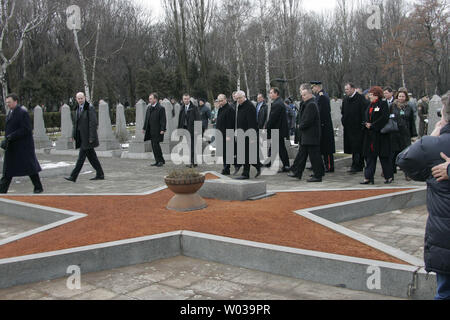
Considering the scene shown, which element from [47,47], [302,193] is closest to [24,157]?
[302,193]

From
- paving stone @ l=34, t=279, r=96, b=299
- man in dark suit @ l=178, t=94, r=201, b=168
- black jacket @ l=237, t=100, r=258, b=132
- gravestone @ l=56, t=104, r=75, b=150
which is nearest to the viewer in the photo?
paving stone @ l=34, t=279, r=96, b=299

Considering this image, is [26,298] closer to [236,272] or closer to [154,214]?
[236,272]

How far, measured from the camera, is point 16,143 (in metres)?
8.99

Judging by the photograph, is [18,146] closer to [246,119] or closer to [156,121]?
[246,119]

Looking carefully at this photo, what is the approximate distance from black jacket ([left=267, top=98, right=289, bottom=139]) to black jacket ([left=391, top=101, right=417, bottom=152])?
2436 mm

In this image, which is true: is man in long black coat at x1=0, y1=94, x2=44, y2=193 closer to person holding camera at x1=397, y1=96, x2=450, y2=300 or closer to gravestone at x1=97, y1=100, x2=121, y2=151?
person holding camera at x1=397, y1=96, x2=450, y2=300

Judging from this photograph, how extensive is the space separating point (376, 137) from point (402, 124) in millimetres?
1408

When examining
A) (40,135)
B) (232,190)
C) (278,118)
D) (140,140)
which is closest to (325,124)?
(278,118)

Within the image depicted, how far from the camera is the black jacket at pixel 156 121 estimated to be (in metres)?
13.4

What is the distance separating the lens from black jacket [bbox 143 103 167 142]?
1340cm

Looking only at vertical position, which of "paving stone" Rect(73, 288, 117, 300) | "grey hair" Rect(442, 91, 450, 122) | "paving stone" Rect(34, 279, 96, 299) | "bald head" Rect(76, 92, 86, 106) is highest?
"bald head" Rect(76, 92, 86, 106)

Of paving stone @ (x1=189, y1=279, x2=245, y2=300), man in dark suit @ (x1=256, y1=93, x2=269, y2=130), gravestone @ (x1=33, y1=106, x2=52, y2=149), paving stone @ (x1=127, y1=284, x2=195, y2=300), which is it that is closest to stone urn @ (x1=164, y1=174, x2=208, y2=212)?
paving stone @ (x1=189, y1=279, x2=245, y2=300)

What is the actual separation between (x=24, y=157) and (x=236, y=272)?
229 inches

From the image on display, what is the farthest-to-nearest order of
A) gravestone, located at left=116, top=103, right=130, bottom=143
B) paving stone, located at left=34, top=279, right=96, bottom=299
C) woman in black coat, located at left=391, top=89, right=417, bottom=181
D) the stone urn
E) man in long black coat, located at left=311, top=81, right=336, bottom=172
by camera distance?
gravestone, located at left=116, top=103, right=130, bottom=143
man in long black coat, located at left=311, top=81, right=336, bottom=172
woman in black coat, located at left=391, top=89, right=417, bottom=181
the stone urn
paving stone, located at left=34, top=279, right=96, bottom=299
